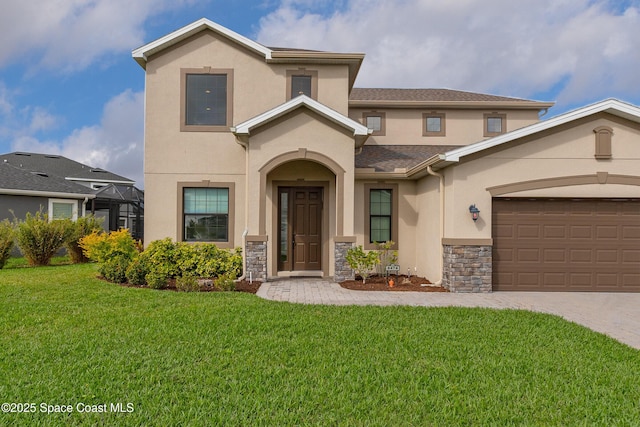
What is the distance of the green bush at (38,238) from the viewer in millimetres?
12898

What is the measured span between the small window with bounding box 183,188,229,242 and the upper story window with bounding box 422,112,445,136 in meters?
7.58

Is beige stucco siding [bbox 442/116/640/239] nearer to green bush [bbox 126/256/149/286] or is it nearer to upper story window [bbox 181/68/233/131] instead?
upper story window [bbox 181/68/233/131]

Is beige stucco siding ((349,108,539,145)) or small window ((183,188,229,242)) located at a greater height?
beige stucco siding ((349,108,539,145))

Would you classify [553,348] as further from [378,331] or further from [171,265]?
[171,265]

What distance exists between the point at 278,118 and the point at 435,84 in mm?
11128

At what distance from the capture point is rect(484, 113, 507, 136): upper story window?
14812mm

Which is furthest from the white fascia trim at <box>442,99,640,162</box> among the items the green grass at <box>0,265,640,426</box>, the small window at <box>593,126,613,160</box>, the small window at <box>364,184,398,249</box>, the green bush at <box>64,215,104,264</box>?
the green bush at <box>64,215,104,264</box>

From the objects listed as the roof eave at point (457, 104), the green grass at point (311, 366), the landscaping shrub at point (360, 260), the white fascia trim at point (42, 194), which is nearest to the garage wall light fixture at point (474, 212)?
the landscaping shrub at point (360, 260)

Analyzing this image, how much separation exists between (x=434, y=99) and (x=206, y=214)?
9.20 m

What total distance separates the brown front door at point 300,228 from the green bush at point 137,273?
369 centimetres

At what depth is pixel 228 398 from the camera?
3.81 meters

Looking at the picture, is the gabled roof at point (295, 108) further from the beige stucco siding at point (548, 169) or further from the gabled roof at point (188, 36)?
the beige stucco siding at point (548, 169)

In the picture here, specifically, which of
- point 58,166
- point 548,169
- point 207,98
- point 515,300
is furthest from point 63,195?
point 548,169

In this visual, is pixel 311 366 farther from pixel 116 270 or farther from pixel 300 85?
pixel 300 85
